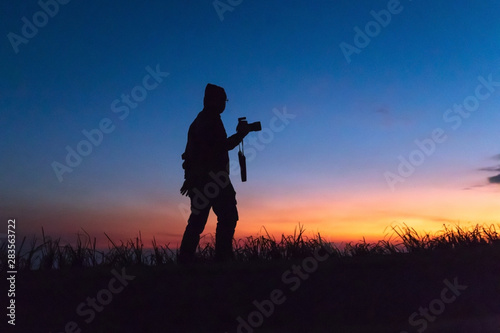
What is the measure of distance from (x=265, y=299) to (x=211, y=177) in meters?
2.51

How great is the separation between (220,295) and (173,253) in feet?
7.79

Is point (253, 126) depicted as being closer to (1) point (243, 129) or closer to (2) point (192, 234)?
(1) point (243, 129)

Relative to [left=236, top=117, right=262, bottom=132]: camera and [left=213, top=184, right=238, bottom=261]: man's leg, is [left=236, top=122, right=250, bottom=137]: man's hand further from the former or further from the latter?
[left=213, top=184, right=238, bottom=261]: man's leg

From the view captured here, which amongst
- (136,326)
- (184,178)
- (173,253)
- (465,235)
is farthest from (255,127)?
(465,235)

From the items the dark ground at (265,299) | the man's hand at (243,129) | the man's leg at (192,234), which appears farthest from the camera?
the man's hand at (243,129)

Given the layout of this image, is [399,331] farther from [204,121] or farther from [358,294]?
[204,121]

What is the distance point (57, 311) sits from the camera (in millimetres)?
4438

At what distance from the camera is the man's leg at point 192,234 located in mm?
6570

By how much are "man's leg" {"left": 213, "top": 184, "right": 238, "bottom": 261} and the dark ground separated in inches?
44.7

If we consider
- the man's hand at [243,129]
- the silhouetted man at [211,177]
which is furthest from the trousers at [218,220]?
the man's hand at [243,129]

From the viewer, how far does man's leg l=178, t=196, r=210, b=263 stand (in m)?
6.57

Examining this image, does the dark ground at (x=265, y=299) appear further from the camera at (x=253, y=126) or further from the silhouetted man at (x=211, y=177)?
the camera at (x=253, y=126)

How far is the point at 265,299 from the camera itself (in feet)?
15.2

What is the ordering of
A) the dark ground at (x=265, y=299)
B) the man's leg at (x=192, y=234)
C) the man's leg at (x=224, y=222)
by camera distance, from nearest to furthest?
the dark ground at (x=265, y=299) < the man's leg at (x=192, y=234) < the man's leg at (x=224, y=222)
